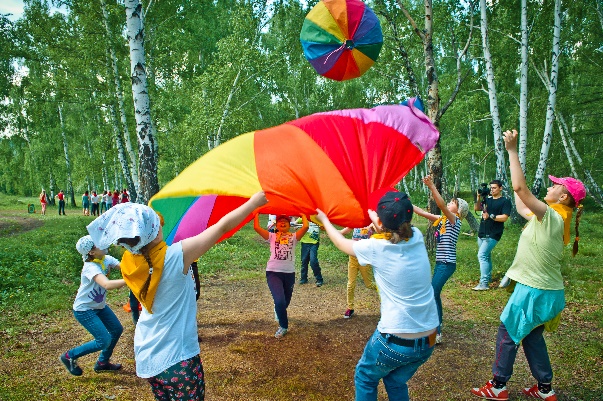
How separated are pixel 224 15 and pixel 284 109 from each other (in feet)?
26.0

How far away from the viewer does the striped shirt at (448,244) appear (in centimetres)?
484

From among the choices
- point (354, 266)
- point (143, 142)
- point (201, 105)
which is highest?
point (201, 105)

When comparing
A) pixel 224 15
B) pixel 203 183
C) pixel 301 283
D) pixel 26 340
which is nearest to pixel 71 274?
pixel 26 340

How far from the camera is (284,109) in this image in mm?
27672

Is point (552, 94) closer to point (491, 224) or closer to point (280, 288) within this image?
point (491, 224)

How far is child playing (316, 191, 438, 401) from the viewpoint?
104 inches

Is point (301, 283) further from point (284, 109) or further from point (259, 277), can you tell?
point (284, 109)

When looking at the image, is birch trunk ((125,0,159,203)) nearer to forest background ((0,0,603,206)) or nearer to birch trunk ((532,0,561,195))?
forest background ((0,0,603,206))

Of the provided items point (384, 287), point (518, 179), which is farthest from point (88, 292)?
point (518, 179)

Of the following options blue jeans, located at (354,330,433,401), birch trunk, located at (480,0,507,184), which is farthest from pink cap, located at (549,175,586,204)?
A: birch trunk, located at (480,0,507,184)

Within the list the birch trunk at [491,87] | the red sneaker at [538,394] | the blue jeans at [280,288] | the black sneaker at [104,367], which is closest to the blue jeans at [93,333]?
the black sneaker at [104,367]

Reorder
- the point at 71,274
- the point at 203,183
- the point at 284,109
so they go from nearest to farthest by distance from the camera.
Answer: the point at 203,183 → the point at 71,274 → the point at 284,109

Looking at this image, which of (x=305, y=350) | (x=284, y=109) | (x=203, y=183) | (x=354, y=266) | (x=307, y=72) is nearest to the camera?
(x=203, y=183)

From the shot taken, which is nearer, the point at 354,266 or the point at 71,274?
the point at 354,266
